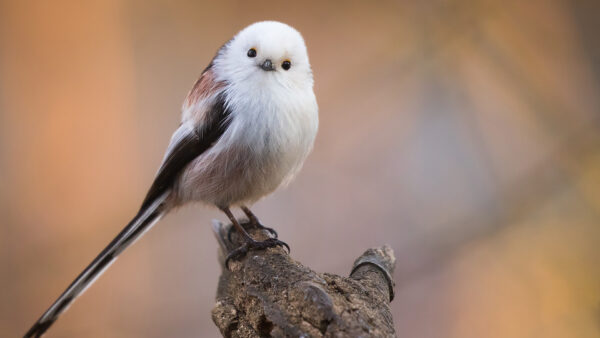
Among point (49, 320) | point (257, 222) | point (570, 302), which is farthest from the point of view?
point (570, 302)

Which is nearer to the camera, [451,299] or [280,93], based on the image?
[280,93]

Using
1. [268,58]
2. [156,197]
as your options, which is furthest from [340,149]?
[268,58]

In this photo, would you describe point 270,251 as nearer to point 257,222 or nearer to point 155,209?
point 257,222

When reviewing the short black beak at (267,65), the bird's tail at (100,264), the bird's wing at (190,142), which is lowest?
the bird's tail at (100,264)

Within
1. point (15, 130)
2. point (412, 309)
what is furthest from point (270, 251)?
point (15, 130)

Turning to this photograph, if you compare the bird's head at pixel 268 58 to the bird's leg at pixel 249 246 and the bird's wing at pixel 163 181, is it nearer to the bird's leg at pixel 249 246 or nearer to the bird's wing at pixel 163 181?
the bird's wing at pixel 163 181

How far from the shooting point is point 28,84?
2488mm

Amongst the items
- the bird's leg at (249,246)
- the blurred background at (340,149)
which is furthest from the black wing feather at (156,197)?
the blurred background at (340,149)

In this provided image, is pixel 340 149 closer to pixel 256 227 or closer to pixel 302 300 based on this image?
pixel 256 227

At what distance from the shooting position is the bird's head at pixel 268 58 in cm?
136

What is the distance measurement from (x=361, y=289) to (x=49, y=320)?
38.7 inches

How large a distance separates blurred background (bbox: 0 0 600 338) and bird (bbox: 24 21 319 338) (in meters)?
0.91

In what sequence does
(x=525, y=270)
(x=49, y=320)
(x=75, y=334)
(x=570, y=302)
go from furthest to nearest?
(x=75, y=334), (x=525, y=270), (x=570, y=302), (x=49, y=320)

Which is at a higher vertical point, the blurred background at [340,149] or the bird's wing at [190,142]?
the blurred background at [340,149]
